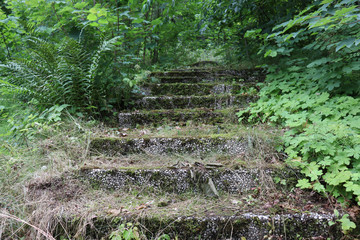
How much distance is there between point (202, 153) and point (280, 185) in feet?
2.47

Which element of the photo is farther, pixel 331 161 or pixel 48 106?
pixel 48 106

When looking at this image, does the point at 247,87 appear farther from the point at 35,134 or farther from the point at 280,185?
the point at 35,134

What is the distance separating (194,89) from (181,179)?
5.92 feet

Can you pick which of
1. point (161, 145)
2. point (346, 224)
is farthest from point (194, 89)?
point (346, 224)

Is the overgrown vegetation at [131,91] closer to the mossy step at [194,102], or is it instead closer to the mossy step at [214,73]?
the mossy step at [194,102]

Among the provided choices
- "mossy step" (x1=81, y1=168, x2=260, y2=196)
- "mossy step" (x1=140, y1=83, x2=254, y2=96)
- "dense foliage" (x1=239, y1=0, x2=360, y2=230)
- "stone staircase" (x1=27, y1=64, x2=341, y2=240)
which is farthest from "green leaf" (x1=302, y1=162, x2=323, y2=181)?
"mossy step" (x1=140, y1=83, x2=254, y2=96)

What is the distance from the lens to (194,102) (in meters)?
2.98

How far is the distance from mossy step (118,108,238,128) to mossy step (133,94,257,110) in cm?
24

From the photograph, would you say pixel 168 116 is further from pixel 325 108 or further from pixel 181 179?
pixel 325 108

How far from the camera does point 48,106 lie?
257 centimetres

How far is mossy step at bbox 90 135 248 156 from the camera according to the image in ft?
6.96

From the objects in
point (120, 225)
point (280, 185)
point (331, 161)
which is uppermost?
point (331, 161)

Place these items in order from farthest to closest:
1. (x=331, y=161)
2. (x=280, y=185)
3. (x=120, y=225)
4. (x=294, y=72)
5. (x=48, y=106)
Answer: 1. (x=294, y=72)
2. (x=48, y=106)
3. (x=280, y=185)
4. (x=331, y=161)
5. (x=120, y=225)

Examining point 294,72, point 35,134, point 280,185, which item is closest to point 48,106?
point 35,134
